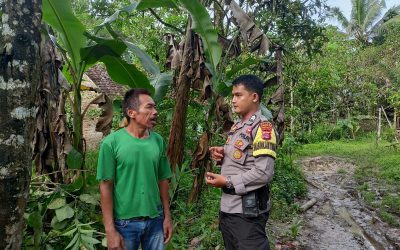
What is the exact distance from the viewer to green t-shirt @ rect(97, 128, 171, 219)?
2299mm

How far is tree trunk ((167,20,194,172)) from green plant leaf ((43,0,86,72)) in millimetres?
1619

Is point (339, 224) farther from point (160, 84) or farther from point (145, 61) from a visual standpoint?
point (145, 61)

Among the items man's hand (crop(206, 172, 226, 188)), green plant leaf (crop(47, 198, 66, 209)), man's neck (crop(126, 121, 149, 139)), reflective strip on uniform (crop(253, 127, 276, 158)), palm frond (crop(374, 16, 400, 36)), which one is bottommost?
green plant leaf (crop(47, 198, 66, 209))

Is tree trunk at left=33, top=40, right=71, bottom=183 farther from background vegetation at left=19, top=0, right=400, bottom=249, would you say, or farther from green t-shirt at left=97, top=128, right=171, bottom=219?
green t-shirt at left=97, top=128, right=171, bottom=219

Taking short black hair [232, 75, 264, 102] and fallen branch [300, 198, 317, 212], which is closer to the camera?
short black hair [232, 75, 264, 102]

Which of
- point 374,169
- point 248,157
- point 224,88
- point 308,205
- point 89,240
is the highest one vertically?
point 224,88

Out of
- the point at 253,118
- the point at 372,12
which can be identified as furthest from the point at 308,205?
the point at 372,12

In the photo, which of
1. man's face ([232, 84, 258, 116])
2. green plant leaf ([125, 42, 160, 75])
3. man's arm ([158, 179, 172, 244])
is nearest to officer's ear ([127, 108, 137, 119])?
man's arm ([158, 179, 172, 244])

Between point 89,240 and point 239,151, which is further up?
point 239,151

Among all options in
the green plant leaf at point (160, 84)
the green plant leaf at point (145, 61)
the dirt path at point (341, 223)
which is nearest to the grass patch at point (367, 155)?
the dirt path at point (341, 223)

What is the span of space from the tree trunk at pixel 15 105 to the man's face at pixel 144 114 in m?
0.76

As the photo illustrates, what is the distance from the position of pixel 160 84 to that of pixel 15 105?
2.40 m

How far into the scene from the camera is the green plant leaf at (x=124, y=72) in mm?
3339

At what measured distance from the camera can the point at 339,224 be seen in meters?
5.76
